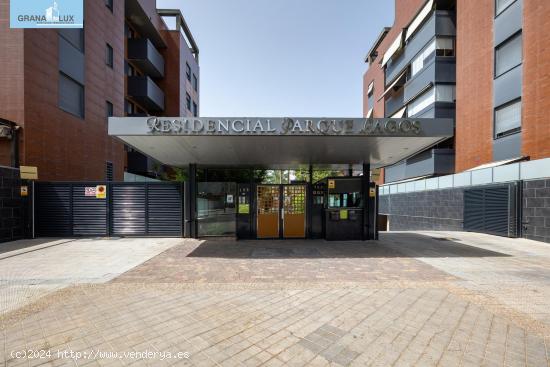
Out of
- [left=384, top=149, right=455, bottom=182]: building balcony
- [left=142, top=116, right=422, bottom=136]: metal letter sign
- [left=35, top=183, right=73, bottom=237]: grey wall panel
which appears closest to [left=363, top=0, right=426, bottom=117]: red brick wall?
[left=384, top=149, right=455, bottom=182]: building balcony

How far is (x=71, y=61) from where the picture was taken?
13.0 m


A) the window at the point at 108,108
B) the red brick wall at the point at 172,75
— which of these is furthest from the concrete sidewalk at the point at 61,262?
the red brick wall at the point at 172,75

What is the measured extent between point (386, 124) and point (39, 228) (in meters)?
13.4

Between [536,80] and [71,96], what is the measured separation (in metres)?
22.8

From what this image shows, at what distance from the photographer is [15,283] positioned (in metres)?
5.04

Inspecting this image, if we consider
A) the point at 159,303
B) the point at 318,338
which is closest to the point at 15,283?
the point at 159,303

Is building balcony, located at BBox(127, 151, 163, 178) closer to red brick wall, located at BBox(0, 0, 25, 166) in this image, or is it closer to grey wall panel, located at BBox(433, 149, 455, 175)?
red brick wall, located at BBox(0, 0, 25, 166)

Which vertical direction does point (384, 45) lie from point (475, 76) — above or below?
above

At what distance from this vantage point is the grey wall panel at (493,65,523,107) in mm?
12430

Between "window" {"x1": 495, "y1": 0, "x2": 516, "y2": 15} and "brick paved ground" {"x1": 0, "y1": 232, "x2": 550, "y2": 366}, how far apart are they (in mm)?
14331

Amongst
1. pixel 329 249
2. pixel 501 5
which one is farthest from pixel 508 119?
pixel 329 249

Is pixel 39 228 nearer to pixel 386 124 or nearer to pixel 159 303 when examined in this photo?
pixel 159 303

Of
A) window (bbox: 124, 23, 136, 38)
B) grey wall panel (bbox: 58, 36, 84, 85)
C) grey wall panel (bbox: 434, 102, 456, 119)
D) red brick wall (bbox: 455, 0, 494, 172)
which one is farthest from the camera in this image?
window (bbox: 124, 23, 136, 38)

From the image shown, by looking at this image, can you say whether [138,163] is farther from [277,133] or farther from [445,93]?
[445,93]
